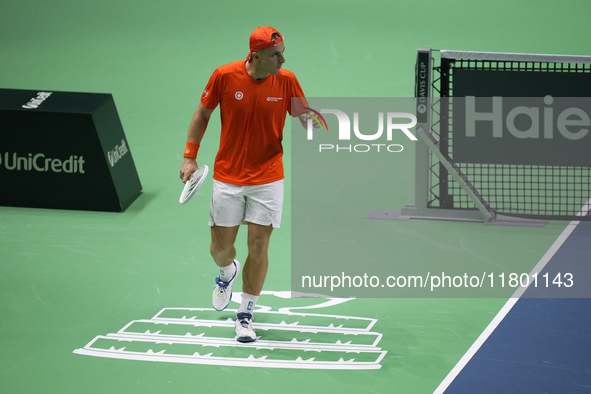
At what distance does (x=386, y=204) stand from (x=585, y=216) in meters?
2.16

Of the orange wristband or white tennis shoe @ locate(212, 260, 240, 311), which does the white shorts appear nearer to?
the orange wristband

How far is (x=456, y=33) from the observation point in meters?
13.7

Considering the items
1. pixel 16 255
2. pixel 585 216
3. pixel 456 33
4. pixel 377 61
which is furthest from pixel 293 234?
pixel 456 33

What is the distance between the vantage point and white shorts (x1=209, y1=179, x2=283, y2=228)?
5.11 metres

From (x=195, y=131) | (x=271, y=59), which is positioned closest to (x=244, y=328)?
(x=195, y=131)

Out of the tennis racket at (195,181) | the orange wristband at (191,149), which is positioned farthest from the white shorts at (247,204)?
the orange wristband at (191,149)

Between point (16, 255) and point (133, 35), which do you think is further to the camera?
point (133, 35)

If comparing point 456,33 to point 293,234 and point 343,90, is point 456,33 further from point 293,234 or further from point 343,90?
point 293,234

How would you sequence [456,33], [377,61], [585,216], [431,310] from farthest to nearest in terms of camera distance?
[456,33] < [377,61] < [585,216] < [431,310]

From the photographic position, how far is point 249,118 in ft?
16.4

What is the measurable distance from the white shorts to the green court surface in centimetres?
94

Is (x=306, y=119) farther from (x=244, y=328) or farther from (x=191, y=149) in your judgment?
(x=244, y=328)

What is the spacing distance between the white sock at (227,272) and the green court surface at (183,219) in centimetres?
34

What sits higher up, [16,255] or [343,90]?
[343,90]
